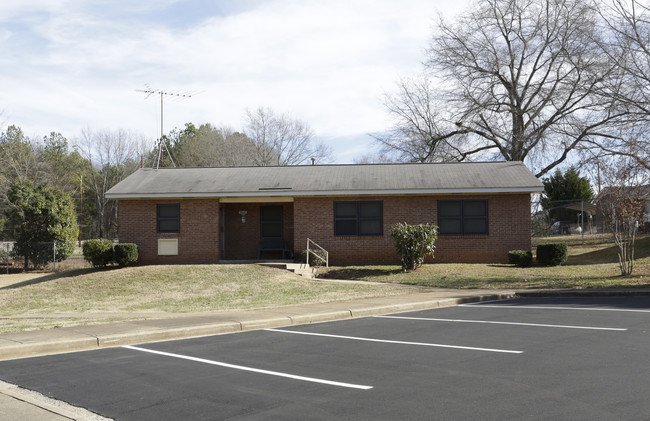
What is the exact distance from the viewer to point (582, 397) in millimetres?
5773

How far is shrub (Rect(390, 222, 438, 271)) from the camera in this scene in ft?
70.3

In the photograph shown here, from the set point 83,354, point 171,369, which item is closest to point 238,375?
point 171,369

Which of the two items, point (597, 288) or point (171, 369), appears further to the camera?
point (597, 288)

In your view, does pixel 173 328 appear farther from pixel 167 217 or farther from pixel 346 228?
pixel 167 217

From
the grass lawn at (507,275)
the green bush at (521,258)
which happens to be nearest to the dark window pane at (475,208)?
the green bush at (521,258)

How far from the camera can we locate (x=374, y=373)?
718 cm

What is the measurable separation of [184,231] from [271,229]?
389 cm

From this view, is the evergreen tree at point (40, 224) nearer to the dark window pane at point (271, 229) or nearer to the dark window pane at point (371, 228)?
the dark window pane at point (271, 229)

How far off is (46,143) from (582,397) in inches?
2564

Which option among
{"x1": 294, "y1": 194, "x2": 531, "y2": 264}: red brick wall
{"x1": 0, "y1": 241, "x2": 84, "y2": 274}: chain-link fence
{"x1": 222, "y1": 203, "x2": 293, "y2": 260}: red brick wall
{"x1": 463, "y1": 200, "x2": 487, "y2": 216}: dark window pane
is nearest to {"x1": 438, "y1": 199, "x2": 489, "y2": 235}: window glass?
{"x1": 463, "y1": 200, "x2": 487, "y2": 216}: dark window pane

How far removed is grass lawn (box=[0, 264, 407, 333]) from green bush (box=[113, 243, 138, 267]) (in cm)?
75

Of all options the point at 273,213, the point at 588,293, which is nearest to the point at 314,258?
the point at 273,213

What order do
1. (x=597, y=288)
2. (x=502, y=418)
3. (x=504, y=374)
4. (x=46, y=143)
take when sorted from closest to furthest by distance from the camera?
(x=502, y=418)
(x=504, y=374)
(x=597, y=288)
(x=46, y=143)

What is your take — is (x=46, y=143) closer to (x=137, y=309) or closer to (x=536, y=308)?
(x=137, y=309)
